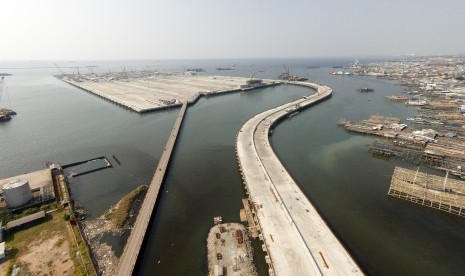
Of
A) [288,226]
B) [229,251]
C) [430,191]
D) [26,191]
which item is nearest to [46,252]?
[26,191]

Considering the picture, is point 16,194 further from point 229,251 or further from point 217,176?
point 229,251

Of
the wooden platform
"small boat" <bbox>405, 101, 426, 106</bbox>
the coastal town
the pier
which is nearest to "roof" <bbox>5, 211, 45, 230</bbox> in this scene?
the pier

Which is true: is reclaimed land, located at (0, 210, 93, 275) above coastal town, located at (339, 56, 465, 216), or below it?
below

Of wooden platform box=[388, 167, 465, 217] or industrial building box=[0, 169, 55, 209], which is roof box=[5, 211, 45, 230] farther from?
wooden platform box=[388, 167, 465, 217]

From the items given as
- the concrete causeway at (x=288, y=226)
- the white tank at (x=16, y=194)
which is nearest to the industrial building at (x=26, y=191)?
the white tank at (x=16, y=194)

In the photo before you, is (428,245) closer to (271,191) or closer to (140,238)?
(271,191)

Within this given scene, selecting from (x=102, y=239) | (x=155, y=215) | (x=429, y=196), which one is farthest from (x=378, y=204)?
(x=102, y=239)

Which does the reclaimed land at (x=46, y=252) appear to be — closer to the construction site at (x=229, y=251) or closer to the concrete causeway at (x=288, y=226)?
the construction site at (x=229, y=251)
